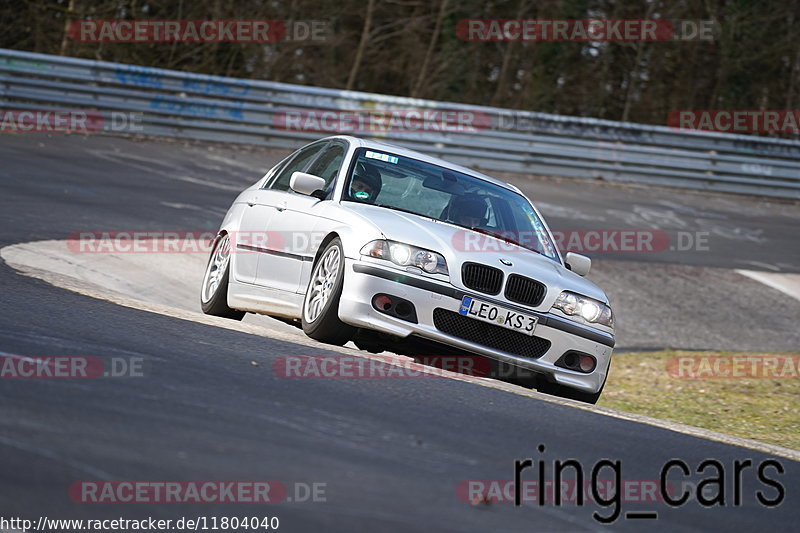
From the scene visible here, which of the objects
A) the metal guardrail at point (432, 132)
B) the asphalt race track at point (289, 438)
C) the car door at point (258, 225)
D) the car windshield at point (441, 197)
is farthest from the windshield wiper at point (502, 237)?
the metal guardrail at point (432, 132)

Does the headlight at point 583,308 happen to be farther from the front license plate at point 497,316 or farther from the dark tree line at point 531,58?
the dark tree line at point 531,58

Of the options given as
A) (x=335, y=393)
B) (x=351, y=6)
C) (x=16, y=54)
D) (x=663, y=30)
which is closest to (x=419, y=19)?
(x=351, y=6)

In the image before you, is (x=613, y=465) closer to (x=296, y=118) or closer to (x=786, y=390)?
(x=786, y=390)

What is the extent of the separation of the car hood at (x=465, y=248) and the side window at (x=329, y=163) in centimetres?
66

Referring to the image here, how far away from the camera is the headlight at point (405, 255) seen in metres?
7.11

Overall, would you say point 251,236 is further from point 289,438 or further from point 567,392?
point 289,438

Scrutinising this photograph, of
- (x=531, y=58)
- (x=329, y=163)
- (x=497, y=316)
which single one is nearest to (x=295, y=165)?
(x=329, y=163)

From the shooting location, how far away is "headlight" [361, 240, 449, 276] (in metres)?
7.11

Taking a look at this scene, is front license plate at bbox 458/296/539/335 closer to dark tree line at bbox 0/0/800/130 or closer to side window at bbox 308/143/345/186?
side window at bbox 308/143/345/186

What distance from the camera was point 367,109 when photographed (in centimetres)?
2219

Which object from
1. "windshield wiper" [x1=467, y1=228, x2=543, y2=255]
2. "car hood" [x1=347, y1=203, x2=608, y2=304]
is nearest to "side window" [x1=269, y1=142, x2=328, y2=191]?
"car hood" [x1=347, y1=203, x2=608, y2=304]

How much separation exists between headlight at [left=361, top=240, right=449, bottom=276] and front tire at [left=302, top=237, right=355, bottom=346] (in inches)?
8.5

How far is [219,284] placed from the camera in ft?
29.3

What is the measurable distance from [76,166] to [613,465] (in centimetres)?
1314
